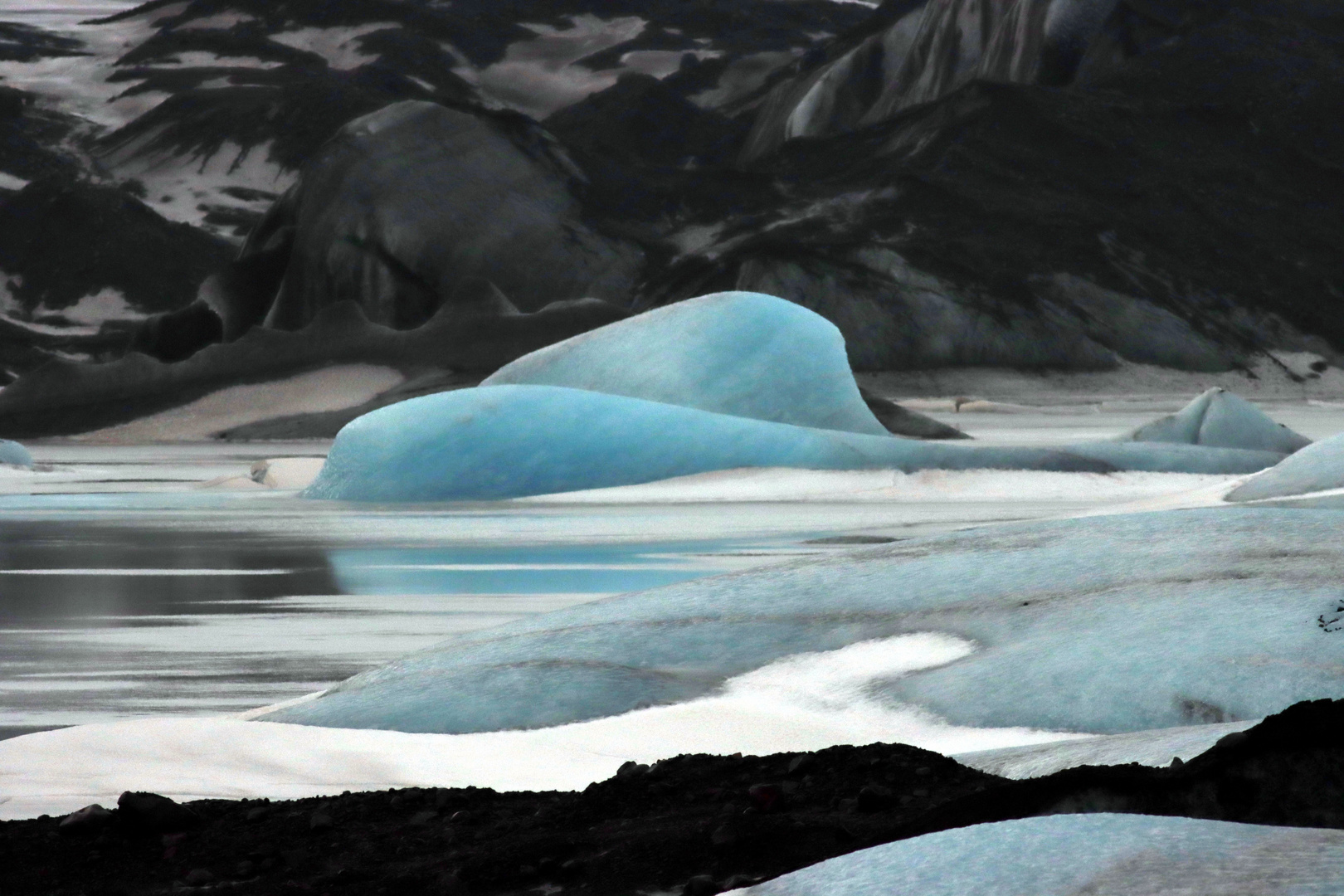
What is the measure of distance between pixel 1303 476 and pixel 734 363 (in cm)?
707

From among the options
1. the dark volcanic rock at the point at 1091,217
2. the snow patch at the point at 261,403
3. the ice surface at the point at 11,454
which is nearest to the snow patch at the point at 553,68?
the dark volcanic rock at the point at 1091,217

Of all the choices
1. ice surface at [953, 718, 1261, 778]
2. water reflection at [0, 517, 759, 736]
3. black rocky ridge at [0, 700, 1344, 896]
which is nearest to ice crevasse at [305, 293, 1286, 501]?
water reflection at [0, 517, 759, 736]

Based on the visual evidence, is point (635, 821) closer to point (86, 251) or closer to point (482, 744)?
point (482, 744)

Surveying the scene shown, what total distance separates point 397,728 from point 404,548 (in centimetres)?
473

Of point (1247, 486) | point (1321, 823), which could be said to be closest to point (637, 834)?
point (1321, 823)

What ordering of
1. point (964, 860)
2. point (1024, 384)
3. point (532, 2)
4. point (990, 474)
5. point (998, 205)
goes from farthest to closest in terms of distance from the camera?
point (532, 2) → point (998, 205) → point (1024, 384) → point (990, 474) → point (964, 860)

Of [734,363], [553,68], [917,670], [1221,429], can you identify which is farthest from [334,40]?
[917,670]

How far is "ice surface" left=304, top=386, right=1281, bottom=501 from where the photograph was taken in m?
12.1

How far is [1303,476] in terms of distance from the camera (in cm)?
873

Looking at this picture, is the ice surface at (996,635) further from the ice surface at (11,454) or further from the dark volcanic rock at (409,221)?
the dark volcanic rock at (409,221)

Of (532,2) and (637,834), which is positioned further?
(532,2)

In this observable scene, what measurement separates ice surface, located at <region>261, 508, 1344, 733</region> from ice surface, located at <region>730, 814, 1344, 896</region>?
1.69 meters

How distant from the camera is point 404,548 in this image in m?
8.43

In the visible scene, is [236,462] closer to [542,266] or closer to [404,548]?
[404,548]
